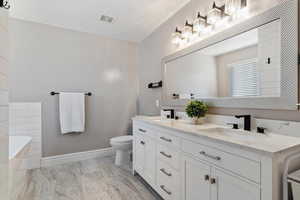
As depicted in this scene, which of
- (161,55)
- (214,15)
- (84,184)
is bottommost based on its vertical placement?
(84,184)

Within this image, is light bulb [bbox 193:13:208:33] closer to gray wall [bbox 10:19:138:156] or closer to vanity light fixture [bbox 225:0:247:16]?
vanity light fixture [bbox 225:0:247:16]

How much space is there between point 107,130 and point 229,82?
244cm

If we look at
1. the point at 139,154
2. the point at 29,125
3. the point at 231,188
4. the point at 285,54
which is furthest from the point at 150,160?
the point at 29,125

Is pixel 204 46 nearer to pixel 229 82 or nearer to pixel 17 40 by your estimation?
pixel 229 82

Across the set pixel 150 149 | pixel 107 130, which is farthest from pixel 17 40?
pixel 150 149

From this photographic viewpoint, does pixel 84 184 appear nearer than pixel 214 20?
No

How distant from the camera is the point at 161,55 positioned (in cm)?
277

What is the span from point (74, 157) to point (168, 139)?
7.02 feet

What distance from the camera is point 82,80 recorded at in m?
3.02

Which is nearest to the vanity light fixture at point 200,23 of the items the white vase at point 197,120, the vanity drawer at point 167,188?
the white vase at point 197,120

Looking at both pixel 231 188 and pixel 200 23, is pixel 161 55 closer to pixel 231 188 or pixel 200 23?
pixel 200 23

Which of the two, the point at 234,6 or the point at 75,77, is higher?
the point at 234,6

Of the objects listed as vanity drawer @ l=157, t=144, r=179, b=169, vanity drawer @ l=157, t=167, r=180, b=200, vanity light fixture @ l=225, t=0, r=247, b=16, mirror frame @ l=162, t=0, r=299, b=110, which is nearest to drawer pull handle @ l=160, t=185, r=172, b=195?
vanity drawer @ l=157, t=167, r=180, b=200

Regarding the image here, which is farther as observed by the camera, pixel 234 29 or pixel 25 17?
pixel 25 17
